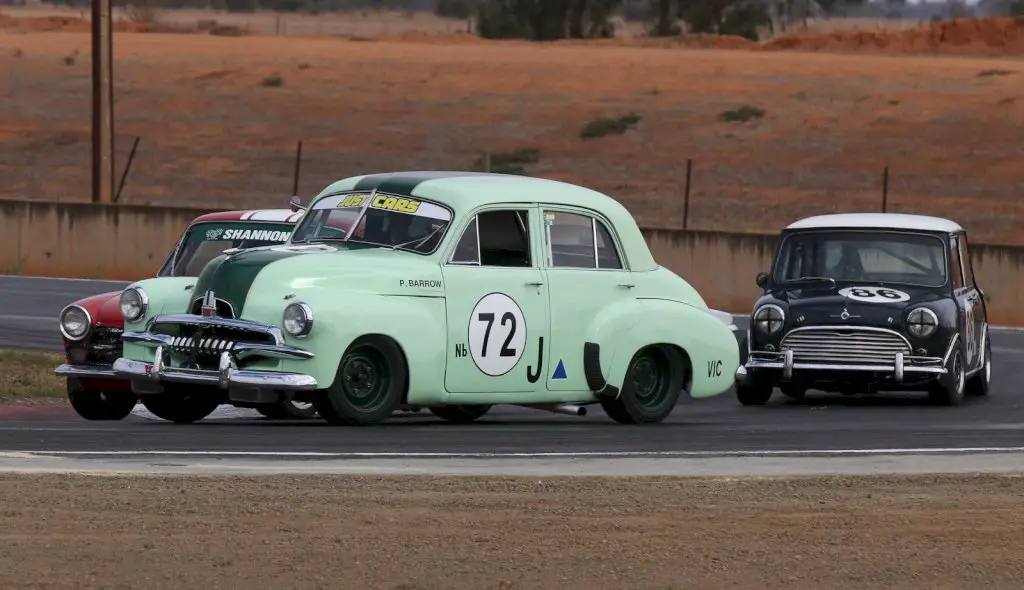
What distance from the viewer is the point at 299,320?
12625mm

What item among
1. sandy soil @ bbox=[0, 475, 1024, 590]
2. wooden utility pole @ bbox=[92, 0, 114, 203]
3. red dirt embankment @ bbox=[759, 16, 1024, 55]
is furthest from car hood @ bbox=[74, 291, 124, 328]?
red dirt embankment @ bbox=[759, 16, 1024, 55]

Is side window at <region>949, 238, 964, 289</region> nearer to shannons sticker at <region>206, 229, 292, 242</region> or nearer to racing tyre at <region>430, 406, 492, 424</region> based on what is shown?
racing tyre at <region>430, 406, 492, 424</region>

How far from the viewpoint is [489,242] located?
1378cm

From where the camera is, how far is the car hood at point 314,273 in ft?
42.2

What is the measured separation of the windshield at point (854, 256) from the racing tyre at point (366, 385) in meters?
5.74

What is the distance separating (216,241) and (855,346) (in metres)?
5.17

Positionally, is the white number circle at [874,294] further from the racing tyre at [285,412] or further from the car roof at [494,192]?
the racing tyre at [285,412]

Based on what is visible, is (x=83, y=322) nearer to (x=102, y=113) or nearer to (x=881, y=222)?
(x=881, y=222)

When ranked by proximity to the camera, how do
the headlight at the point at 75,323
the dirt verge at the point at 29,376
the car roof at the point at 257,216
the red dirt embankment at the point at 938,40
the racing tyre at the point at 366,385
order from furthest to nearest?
the red dirt embankment at the point at 938,40, the dirt verge at the point at 29,376, the car roof at the point at 257,216, the headlight at the point at 75,323, the racing tyre at the point at 366,385

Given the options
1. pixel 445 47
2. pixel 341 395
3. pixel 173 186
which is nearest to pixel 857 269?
pixel 341 395

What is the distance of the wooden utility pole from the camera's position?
35844 millimetres

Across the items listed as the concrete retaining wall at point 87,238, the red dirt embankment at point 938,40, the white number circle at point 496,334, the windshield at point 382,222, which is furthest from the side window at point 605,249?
the red dirt embankment at point 938,40

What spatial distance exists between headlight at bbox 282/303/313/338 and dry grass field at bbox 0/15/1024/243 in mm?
27118

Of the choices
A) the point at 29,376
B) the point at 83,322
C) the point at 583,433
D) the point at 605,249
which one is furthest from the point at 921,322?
the point at 29,376
